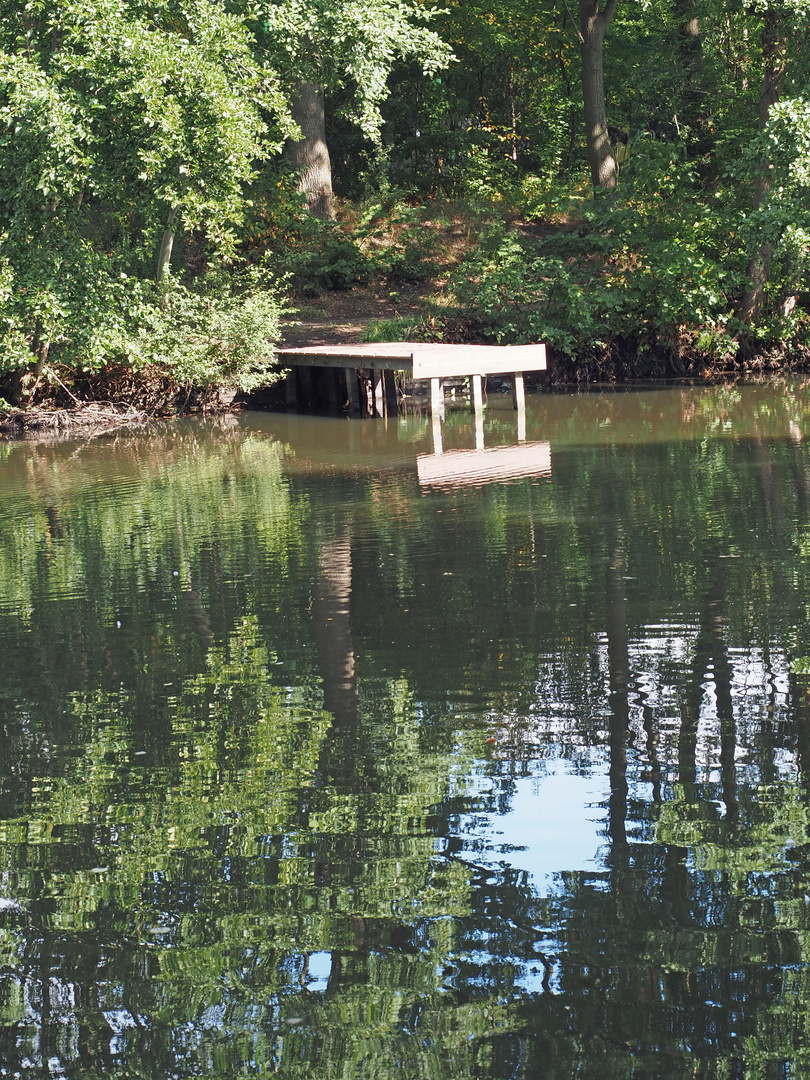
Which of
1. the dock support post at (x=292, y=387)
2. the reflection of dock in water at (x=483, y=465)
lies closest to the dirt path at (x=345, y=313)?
the dock support post at (x=292, y=387)

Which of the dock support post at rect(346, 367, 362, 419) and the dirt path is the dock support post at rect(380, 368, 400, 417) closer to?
the dock support post at rect(346, 367, 362, 419)

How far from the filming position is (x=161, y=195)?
18234 mm

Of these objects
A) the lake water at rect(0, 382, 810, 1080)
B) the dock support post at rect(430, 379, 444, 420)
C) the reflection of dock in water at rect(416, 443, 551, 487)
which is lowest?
the lake water at rect(0, 382, 810, 1080)

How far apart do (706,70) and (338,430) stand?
12.0 metres

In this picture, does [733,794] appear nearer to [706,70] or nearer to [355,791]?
[355,791]

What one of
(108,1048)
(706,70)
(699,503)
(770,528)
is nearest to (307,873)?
(108,1048)

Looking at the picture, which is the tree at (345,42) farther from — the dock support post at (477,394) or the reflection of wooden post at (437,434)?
the reflection of wooden post at (437,434)

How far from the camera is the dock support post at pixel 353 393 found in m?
21.5

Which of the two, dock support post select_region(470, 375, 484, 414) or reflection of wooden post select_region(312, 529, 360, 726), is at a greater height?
dock support post select_region(470, 375, 484, 414)

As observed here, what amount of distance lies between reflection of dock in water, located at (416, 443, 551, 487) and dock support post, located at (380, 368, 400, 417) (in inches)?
232

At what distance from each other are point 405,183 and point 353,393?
42.6 feet

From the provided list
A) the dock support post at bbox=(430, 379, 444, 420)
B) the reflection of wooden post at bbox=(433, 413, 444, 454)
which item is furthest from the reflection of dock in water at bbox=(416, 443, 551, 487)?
the dock support post at bbox=(430, 379, 444, 420)

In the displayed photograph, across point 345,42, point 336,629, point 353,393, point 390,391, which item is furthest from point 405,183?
point 336,629

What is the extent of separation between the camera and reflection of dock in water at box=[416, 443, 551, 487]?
1386cm
